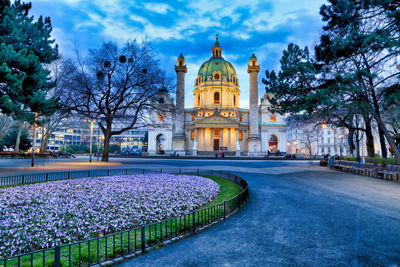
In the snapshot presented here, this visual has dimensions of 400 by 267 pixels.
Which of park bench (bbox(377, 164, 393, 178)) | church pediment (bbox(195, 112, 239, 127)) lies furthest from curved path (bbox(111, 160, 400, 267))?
church pediment (bbox(195, 112, 239, 127))

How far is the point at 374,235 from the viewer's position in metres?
6.66

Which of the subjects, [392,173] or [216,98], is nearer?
[392,173]

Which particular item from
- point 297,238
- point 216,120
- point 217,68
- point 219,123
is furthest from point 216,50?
point 297,238

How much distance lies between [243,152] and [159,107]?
3969 cm

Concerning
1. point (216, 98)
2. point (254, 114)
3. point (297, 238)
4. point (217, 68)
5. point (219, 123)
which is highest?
point (217, 68)

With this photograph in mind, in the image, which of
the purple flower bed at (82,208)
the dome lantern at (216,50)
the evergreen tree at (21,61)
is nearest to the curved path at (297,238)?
the purple flower bed at (82,208)

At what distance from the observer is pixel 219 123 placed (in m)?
64.4

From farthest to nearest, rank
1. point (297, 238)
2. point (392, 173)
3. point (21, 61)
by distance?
1. point (392, 173)
2. point (21, 61)
3. point (297, 238)

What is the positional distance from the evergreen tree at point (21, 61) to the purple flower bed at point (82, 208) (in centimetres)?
710

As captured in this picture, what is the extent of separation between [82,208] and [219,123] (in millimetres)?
56929

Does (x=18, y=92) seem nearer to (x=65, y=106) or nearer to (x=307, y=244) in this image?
(x=65, y=106)

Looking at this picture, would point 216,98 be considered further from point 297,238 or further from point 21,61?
point 297,238

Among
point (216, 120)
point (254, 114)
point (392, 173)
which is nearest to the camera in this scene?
point (392, 173)

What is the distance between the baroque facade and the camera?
2547 inches
